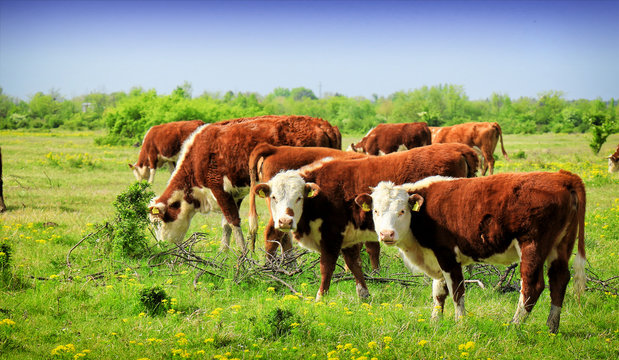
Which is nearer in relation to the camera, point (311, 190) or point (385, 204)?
point (385, 204)

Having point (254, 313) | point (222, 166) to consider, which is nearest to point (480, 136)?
point (222, 166)

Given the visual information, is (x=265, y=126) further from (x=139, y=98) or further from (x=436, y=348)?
(x=139, y=98)

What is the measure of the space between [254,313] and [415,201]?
227 centimetres

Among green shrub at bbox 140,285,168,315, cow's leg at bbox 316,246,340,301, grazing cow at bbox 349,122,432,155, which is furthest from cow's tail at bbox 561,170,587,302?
grazing cow at bbox 349,122,432,155

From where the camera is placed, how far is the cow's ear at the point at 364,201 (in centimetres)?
694

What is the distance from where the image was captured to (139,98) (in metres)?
35.7

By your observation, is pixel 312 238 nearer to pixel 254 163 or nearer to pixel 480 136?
pixel 254 163

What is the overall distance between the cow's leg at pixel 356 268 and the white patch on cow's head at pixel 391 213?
1271mm

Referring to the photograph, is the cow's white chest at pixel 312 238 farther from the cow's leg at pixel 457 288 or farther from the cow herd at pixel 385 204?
the cow's leg at pixel 457 288

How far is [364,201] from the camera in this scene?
696cm

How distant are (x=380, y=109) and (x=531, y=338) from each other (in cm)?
9979

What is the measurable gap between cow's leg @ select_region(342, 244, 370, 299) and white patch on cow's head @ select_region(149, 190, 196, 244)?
13.1ft

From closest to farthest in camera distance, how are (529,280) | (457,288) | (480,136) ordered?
1. (529,280)
2. (457,288)
3. (480,136)

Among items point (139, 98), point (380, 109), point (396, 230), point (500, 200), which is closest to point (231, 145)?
point (396, 230)
